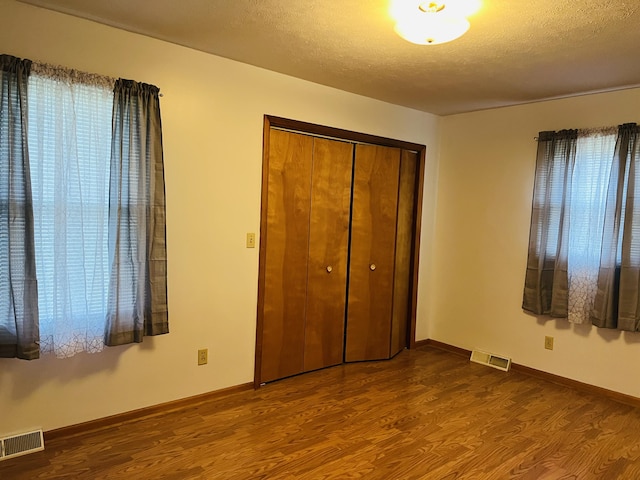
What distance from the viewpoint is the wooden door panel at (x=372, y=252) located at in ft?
12.7

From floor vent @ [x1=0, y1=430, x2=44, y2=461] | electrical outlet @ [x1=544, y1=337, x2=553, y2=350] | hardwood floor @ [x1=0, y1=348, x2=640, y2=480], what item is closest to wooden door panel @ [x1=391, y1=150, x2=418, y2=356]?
hardwood floor @ [x1=0, y1=348, x2=640, y2=480]

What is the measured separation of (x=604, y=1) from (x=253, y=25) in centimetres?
165

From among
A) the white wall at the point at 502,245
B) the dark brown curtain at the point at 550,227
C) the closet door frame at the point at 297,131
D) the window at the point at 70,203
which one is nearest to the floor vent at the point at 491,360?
the white wall at the point at 502,245

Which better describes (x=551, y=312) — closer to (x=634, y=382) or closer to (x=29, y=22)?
(x=634, y=382)

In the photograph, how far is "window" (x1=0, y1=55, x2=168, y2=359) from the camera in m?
2.21

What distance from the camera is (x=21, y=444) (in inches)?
93.2

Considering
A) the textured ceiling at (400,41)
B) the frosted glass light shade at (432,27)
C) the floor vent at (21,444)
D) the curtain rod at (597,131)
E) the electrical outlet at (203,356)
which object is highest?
the textured ceiling at (400,41)

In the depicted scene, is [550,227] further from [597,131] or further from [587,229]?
[597,131]

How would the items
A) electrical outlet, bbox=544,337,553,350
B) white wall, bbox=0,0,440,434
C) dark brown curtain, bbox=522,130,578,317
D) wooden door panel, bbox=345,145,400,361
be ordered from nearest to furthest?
1. white wall, bbox=0,0,440,434
2. dark brown curtain, bbox=522,130,578,317
3. electrical outlet, bbox=544,337,553,350
4. wooden door panel, bbox=345,145,400,361

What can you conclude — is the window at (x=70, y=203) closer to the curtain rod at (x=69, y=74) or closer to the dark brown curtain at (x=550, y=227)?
the curtain rod at (x=69, y=74)

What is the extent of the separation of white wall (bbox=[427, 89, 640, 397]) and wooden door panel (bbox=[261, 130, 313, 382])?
1.66 m

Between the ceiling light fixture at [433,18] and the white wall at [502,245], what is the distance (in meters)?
1.99

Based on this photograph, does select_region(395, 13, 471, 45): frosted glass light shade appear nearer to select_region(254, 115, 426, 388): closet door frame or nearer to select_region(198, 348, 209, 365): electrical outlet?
select_region(254, 115, 426, 388): closet door frame

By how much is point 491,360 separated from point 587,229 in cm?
142
